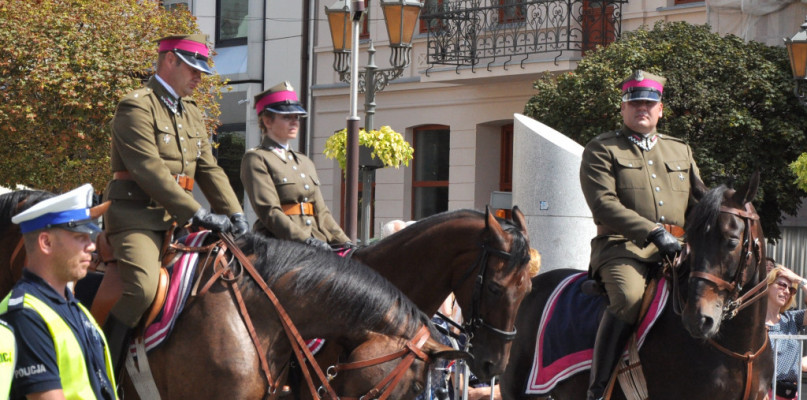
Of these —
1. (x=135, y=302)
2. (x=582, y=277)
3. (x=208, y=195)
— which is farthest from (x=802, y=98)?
(x=135, y=302)

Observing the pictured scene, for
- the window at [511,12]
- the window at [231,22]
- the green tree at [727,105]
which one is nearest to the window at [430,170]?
the window at [511,12]

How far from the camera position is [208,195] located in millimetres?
6645

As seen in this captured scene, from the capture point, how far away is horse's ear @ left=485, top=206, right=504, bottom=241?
6293mm

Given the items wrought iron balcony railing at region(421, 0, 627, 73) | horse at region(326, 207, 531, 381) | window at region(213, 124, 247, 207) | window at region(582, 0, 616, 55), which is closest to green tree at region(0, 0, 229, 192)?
wrought iron balcony railing at region(421, 0, 627, 73)

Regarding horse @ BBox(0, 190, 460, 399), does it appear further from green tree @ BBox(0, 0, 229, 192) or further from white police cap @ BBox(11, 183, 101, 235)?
green tree @ BBox(0, 0, 229, 192)

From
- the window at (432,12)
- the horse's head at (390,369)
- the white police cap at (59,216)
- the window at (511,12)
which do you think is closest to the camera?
the white police cap at (59,216)

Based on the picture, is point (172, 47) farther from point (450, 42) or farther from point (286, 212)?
point (450, 42)

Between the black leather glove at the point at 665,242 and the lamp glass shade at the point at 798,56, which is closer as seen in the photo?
the black leather glove at the point at 665,242

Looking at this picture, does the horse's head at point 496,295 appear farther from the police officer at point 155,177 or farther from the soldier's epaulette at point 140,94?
the soldier's epaulette at point 140,94

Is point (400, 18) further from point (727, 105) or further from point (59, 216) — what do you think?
point (59, 216)

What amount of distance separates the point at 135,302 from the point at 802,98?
1060cm

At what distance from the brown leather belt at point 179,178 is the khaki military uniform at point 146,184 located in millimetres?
17

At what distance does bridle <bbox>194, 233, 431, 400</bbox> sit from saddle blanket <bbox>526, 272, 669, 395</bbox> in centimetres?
228

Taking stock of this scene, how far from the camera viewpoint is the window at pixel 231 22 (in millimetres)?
28266
